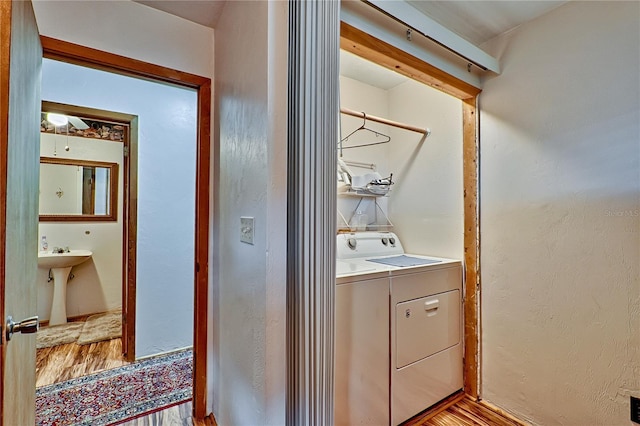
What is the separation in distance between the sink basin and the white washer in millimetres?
3067

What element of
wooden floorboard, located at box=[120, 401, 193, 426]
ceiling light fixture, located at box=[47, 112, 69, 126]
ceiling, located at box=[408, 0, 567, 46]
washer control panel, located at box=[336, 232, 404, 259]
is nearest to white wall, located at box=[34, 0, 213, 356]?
ceiling light fixture, located at box=[47, 112, 69, 126]

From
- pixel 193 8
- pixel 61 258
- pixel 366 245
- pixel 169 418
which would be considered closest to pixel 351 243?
pixel 366 245

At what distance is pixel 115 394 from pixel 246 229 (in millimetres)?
1784

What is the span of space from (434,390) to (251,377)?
4.33ft

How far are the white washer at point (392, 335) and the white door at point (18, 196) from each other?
1.13 metres

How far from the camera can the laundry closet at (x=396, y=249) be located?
4.82 feet

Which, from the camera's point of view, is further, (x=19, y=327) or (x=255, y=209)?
(x=255, y=209)

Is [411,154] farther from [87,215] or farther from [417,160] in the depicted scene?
[87,215]

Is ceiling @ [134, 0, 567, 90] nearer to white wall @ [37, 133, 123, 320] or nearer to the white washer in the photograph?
the white washer

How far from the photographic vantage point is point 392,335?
1.59 metres

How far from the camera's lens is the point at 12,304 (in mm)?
849

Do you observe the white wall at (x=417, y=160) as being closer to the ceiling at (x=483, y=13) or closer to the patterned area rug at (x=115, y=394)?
the ceiling at (x=483, y=13)

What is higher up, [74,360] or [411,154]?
[411,154]

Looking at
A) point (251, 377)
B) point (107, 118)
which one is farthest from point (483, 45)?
point (107, 118)
